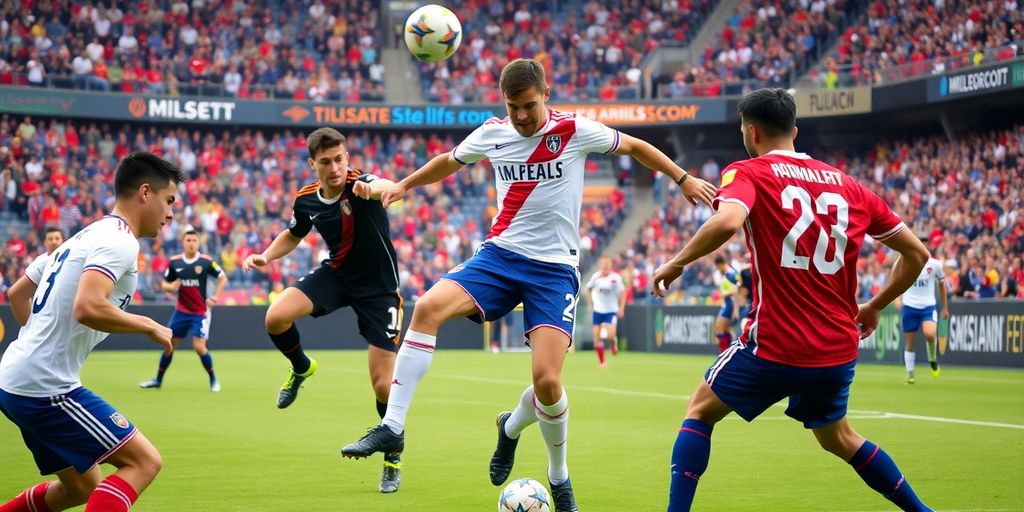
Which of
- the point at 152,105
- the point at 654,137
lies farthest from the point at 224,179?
the point at 654,137

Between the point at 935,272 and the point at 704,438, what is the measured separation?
1581 cm

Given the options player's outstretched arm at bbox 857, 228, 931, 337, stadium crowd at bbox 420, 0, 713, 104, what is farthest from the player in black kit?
stadium crowd at bbox 420, 0, 713, 104

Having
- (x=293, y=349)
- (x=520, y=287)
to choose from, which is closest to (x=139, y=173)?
A: (x=520, y=287)

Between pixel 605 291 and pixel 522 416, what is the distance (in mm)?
19089

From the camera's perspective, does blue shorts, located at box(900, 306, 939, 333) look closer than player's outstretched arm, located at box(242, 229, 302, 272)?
No

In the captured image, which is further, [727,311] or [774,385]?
[727,311]

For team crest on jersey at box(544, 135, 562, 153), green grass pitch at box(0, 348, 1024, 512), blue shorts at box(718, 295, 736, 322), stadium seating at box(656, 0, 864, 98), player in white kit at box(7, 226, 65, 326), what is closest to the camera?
player in white kit at box(7, 226, 65, 326)

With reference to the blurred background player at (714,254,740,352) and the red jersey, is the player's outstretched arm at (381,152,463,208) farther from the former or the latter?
the blurred background player at (714,254,740,352)

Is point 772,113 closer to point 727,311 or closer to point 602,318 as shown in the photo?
point 727,311

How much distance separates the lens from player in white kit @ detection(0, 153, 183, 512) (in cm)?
584

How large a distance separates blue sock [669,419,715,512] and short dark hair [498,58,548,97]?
2385mm

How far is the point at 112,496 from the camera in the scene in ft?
19.3

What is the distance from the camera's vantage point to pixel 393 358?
10039 mm

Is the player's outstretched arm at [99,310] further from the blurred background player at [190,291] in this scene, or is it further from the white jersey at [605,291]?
the white jersey at [605,291]
